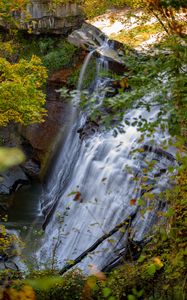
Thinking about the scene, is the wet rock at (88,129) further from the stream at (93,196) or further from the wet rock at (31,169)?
the wet rock at (31,169)

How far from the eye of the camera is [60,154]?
15188 millimetres

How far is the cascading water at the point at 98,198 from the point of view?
8.81m

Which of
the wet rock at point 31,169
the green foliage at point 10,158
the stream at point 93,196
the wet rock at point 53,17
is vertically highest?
the green foliage at point 10,158

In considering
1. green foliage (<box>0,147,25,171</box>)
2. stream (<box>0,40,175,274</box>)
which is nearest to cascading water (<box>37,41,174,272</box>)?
stream (<box>0,40,175,274</box>)

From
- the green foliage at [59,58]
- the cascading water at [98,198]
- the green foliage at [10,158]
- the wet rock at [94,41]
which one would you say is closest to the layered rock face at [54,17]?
the green foliage at [59,58]

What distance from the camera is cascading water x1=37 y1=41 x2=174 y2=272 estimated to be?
881cm

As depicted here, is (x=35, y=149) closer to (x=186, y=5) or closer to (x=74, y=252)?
(x=74, y=252)

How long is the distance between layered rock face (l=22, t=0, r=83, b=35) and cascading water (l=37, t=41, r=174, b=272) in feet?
15.0

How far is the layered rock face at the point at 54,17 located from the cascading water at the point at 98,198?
180 inches

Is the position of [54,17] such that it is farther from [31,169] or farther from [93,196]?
[93,196]

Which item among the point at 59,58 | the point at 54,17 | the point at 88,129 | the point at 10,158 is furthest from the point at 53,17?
the point at 10,158

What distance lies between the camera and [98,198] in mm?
10805

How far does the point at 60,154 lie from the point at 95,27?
4434 millimetres

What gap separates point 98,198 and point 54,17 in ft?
31.2
